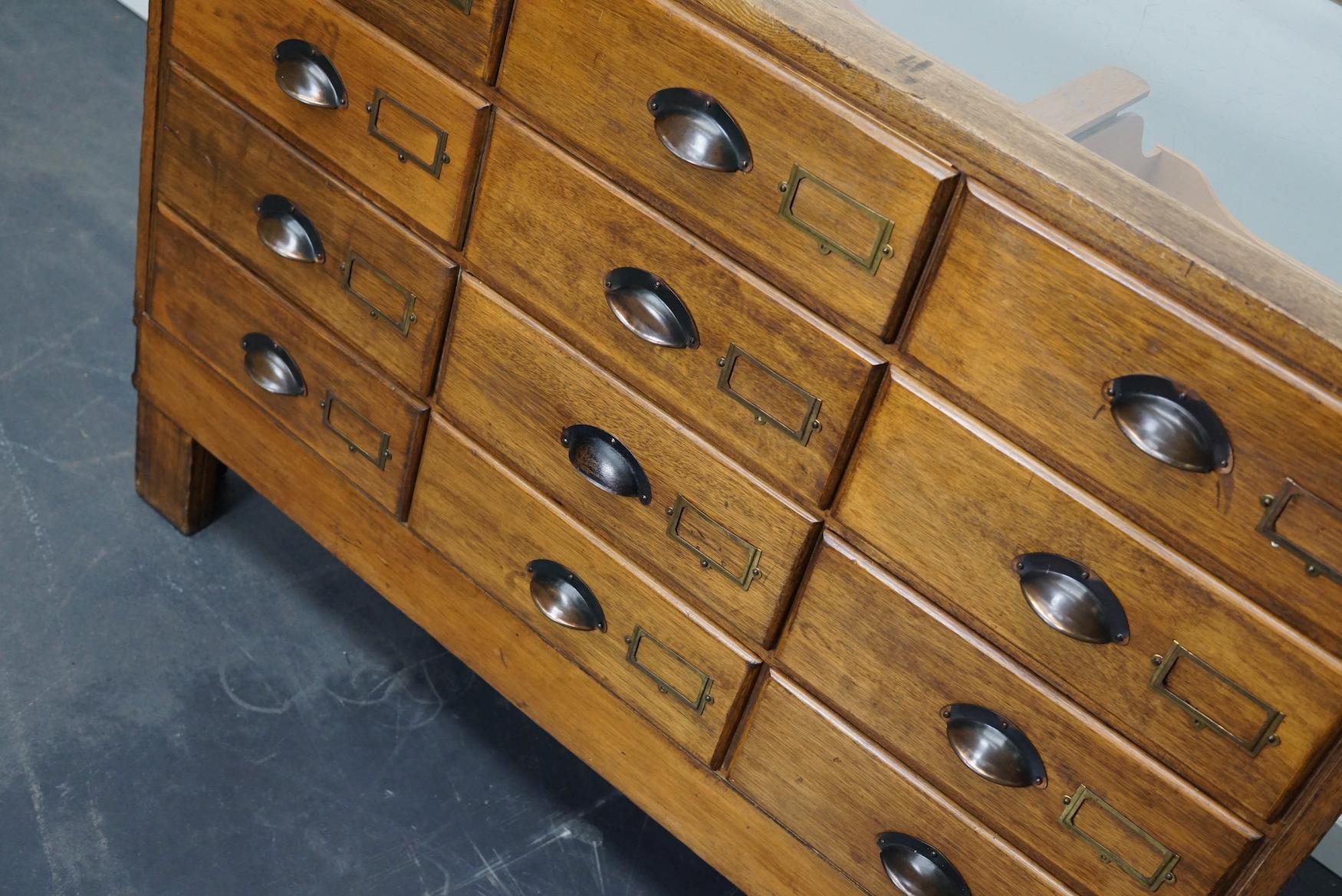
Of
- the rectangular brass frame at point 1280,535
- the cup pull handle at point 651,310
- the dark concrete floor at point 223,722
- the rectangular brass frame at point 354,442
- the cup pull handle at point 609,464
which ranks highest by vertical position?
the rectangular brass frame at point 1280,535

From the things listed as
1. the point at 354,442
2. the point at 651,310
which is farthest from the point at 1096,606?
the point at 354,442

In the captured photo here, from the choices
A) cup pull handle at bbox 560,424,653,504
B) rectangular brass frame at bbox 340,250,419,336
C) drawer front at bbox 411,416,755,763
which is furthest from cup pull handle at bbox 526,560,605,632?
rectangular brass frame at bbox 340,250,419,336

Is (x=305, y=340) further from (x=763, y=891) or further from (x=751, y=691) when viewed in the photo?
(x=763, y=891)

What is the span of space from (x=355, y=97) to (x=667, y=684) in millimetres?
543

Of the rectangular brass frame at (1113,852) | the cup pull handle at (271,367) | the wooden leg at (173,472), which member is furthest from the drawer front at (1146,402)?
the wooden leg at (173,472)

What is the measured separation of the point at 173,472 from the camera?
168cm

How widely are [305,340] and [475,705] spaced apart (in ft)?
1.54

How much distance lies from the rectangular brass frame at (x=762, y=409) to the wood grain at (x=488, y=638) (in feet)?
1.21

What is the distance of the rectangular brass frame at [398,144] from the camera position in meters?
1.16

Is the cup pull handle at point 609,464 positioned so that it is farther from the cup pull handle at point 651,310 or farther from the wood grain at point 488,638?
the wood grain at point 488,638

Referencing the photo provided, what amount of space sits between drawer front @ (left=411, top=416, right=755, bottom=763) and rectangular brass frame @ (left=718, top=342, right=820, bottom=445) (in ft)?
0.71

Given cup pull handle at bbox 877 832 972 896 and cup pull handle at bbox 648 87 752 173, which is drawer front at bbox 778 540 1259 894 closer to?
cup pull handle at bbox 877 832 972 896

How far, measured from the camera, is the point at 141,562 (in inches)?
66.1

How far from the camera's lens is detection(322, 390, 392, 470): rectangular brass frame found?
54.2 inches
